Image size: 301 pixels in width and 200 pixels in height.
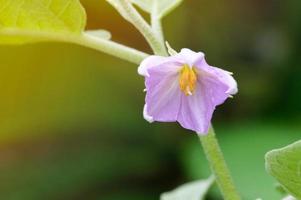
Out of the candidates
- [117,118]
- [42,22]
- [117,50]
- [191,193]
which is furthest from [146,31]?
[117,118]

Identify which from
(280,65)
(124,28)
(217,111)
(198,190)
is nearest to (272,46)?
(280,65)

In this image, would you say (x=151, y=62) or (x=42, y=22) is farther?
(x=42, y=22)

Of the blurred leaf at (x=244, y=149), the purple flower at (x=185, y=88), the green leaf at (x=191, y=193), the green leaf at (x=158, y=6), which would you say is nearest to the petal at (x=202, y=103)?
the purple flower at (x=185, y=88)

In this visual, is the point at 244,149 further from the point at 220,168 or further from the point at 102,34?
the point at 220,168

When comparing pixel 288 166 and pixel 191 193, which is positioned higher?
pixel 288 166

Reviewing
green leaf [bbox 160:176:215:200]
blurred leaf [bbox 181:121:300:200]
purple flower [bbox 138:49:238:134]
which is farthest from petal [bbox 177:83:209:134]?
blurred leaf [bbox 181:121:300:200]

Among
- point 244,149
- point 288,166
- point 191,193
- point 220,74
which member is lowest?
point 244,149
